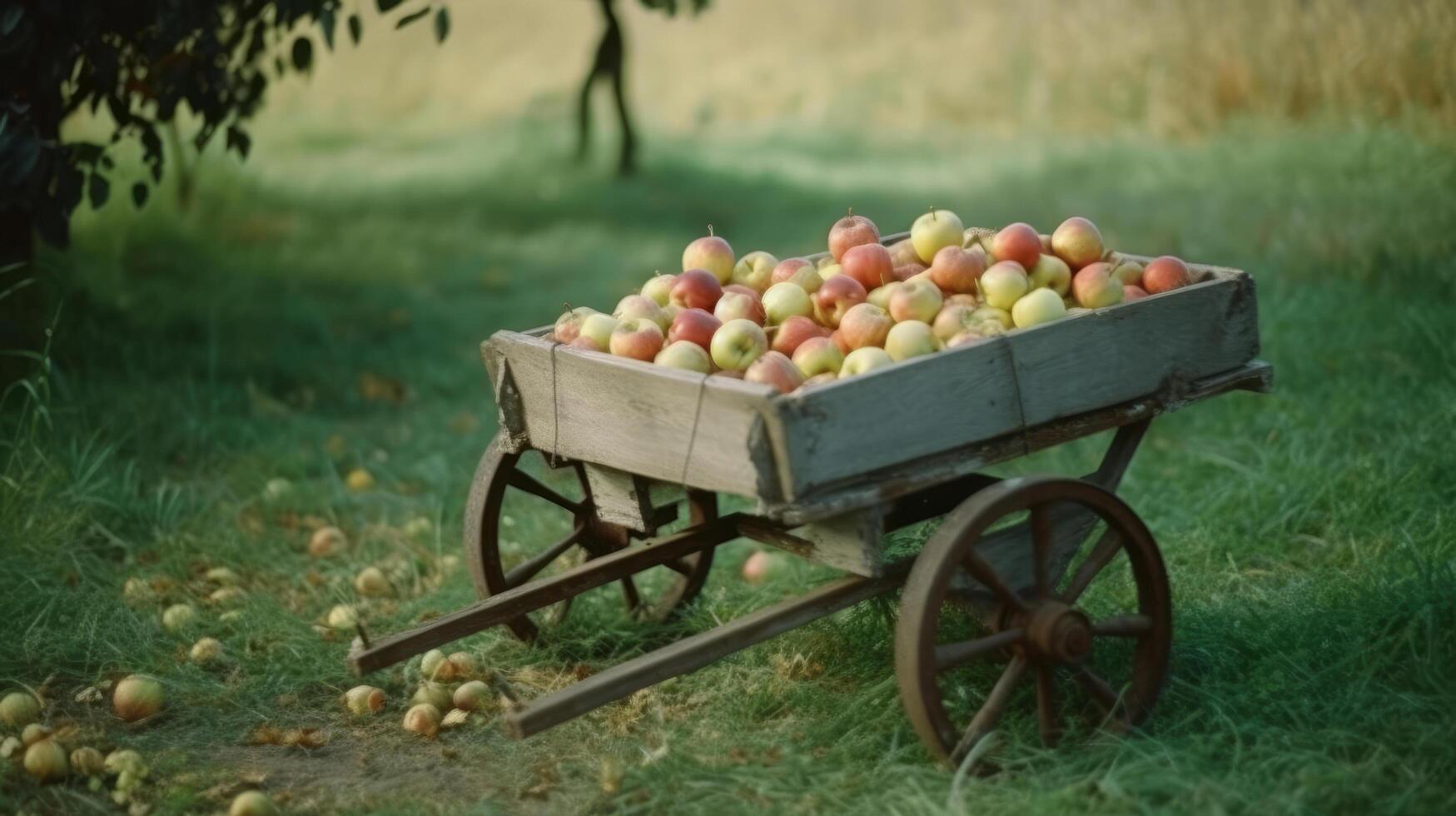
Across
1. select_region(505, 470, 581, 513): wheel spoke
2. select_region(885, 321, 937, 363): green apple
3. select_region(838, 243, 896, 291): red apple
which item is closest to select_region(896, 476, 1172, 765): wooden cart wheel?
select_region(885, 321, 937, 363): green apple

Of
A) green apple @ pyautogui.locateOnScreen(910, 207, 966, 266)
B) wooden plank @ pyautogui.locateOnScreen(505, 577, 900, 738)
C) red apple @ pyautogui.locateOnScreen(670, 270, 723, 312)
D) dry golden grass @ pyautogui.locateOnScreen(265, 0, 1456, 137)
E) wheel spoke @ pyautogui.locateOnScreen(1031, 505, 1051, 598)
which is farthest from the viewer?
dry golden grass @ pyautogui.locateOnScreen(265, 0, 1456, 137)

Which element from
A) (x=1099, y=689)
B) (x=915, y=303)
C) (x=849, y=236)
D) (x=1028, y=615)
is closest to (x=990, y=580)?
(x=1028, y=615)

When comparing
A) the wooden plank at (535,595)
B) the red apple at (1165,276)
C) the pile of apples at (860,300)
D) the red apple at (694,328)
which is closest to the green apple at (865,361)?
the pile of apples at (860,300)

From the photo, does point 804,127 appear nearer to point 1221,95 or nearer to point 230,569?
point 1221,95

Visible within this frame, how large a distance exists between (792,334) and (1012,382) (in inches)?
18.6

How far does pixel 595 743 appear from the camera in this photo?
3211mm

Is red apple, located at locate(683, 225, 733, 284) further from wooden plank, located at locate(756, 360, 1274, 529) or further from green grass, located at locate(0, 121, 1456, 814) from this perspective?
green grass, located at locate(0, 121, 1456, 814)

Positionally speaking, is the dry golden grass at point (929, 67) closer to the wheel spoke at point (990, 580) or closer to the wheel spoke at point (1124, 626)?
the wheel spoke at point (1124, 626)

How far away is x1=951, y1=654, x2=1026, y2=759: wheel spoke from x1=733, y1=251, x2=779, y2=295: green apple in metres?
1.06

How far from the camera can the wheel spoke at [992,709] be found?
2.80m

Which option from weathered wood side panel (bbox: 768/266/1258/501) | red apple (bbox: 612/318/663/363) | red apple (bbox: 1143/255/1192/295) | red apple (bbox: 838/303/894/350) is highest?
red apple (bbox: 612/318/663/363)

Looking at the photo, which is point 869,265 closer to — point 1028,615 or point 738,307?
point 738,307

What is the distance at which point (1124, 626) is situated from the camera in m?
2.92

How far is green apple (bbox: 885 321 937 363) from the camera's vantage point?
2.86 metres
